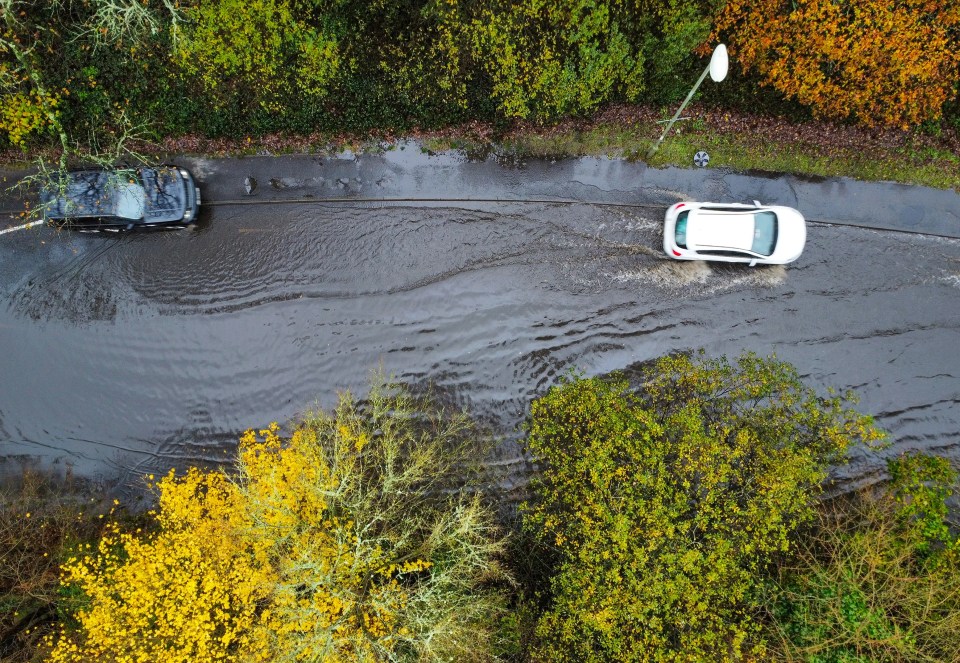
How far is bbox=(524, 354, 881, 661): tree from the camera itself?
1024cm

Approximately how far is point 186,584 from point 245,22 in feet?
43.3

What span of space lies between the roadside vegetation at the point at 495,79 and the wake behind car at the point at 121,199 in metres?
0.77

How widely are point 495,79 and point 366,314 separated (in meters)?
7.06

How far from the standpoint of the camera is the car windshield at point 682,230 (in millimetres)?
13273

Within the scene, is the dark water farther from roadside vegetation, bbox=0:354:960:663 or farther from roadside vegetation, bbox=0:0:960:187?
roadside vegetation, bbox=0:0:960:187

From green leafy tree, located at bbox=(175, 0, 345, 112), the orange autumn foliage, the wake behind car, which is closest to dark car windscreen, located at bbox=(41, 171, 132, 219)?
the wake behind car

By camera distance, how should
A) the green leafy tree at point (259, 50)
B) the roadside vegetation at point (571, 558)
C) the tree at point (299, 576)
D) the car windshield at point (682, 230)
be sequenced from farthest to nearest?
1. the car windshield at point (682, 230)
2. the green leafy tree at point (259, 50)
3. the tree at point (299, 576)
4. the roadside vegetation at point (571, 558)

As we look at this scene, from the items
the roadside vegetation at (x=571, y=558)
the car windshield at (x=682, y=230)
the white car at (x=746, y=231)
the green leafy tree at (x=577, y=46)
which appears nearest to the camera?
the roadside vegetation at (x=571, y=558)

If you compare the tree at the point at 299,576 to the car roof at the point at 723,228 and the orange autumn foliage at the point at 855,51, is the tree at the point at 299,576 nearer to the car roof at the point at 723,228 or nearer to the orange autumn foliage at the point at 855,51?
the car roof at the point at 723,228

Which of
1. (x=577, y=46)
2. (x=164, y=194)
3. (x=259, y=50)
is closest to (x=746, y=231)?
(x=577, y=46)

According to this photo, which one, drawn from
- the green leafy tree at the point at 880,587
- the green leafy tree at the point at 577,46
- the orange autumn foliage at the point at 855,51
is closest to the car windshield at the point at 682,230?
the green leafy tree at the point at 577,46

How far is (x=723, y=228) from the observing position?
13008 millimetres

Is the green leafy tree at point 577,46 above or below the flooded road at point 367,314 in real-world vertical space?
above

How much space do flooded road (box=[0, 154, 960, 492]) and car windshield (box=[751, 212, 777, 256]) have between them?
3.61ft
